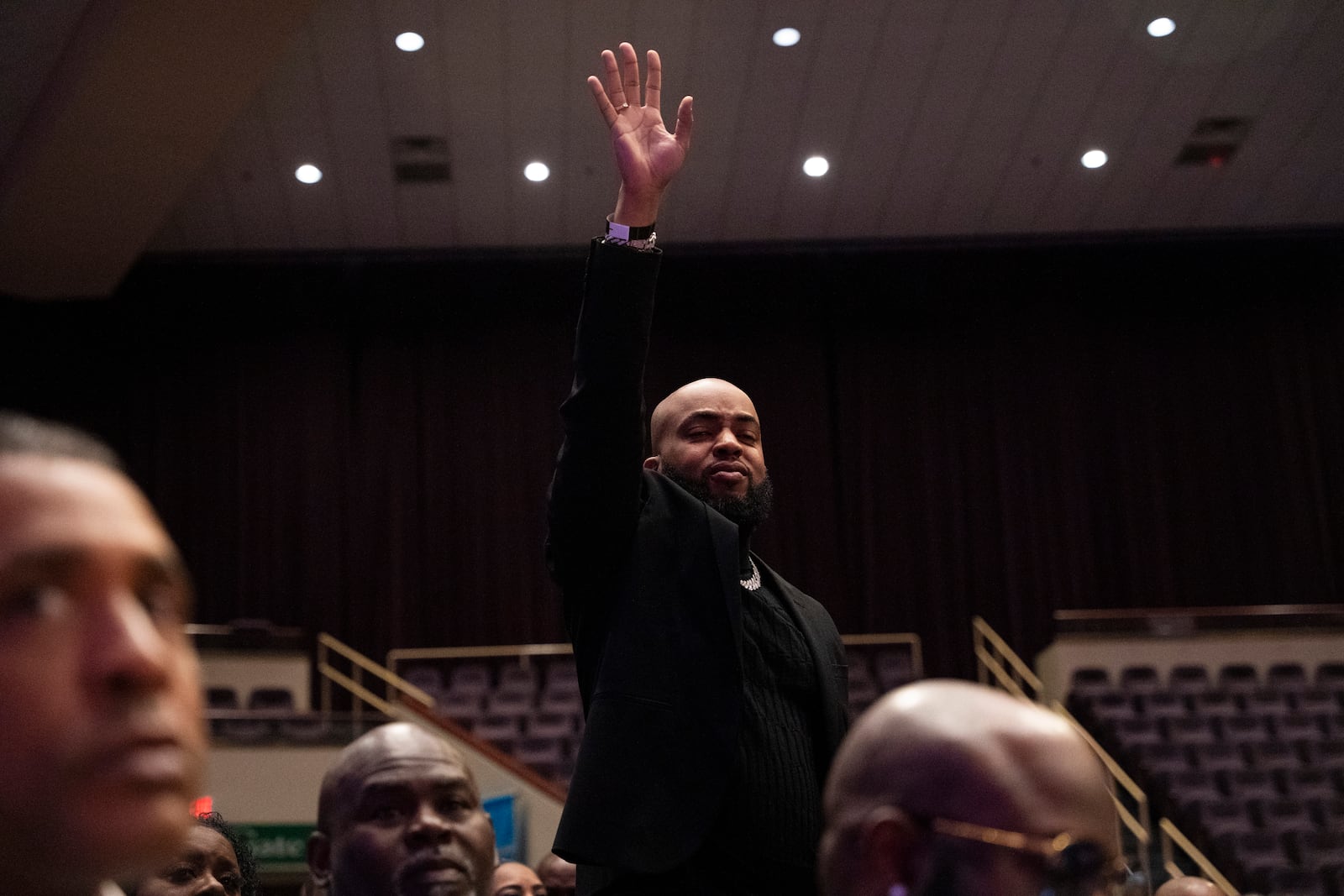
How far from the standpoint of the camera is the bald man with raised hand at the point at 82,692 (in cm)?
73

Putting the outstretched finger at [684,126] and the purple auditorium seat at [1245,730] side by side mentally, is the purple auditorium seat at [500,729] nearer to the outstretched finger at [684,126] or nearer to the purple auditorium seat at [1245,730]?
the purple auditorium seat at [1245,730]

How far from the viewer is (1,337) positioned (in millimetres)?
12492

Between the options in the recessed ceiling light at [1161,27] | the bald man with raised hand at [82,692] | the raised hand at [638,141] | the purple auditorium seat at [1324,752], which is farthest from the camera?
the recessed ceiling light at [1161,27]

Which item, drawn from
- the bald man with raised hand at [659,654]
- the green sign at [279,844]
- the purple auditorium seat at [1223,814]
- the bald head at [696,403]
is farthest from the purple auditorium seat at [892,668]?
the bald man with raised hand at [659,654]

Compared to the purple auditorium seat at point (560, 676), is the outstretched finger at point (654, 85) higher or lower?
higher

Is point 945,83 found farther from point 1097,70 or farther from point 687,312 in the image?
point 687,312

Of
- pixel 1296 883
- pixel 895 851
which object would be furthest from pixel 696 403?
pixel 1296 883

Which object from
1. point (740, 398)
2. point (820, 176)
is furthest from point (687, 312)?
point (740, 398)

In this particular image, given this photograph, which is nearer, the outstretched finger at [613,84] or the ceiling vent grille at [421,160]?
the outstretched finger at [613,84]

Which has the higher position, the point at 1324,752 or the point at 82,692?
the point at 82,692

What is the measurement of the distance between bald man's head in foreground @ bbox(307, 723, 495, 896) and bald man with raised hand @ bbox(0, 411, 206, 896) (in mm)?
1161

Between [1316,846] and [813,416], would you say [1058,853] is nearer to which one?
[1316,846]

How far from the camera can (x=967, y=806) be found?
3.10 ft

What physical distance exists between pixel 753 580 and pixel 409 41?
832 centimetres
